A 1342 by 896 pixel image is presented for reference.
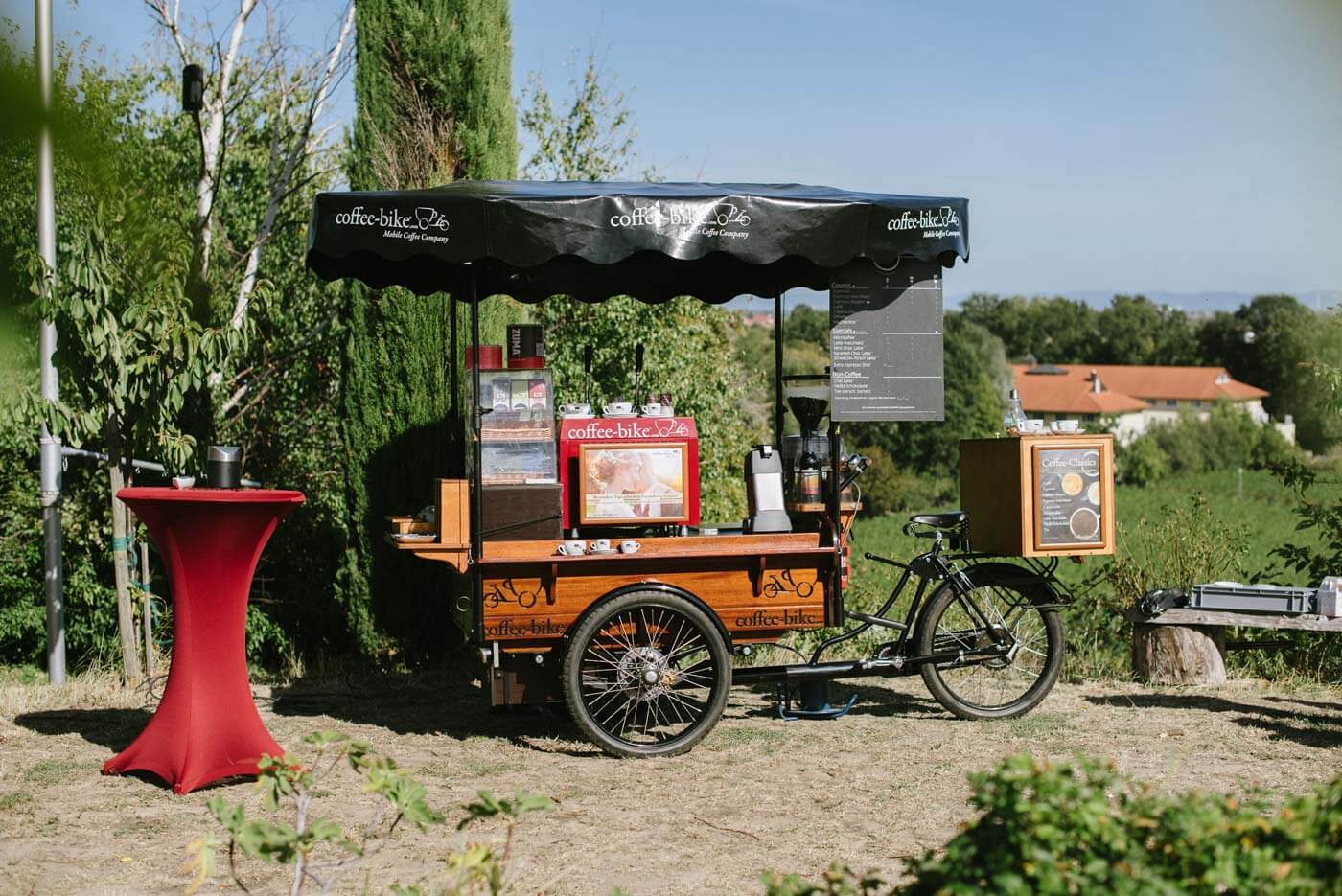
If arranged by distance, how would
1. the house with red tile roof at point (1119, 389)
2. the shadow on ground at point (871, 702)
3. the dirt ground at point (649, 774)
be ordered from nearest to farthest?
the dirt ground at point (649, 774) → the shadow on ground at point (871, 702) → the house with red tile roof at point (1119, 389)

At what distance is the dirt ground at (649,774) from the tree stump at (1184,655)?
133 mm

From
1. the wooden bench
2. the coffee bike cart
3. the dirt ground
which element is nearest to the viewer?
the dirt ground

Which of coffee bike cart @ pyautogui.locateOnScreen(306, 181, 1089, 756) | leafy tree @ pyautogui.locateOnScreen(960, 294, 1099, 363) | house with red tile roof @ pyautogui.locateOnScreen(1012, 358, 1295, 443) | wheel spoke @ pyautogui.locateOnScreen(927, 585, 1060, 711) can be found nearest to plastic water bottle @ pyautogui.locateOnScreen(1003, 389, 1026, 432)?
coffee bike cart @ pyautogui.locateOnScreen(306, 181, 1089, 756)

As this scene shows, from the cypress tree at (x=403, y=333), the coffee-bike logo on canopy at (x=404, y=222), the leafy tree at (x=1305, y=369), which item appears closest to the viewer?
the leafy tree at (x=1305, y=369)

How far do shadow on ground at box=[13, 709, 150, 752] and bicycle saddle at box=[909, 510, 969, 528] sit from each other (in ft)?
12.8

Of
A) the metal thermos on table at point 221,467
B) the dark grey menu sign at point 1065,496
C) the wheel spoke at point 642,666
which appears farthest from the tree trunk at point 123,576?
the dark grey menu sign at point 1065,496

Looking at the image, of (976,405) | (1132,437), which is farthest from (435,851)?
(1132,437)

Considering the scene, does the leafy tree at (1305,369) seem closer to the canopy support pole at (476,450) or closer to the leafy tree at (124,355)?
the canopy support pole at (476,450)

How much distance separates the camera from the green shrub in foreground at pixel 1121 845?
2061 mm

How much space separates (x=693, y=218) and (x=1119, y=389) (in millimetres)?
100092

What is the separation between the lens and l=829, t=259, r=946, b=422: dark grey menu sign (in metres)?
6.16

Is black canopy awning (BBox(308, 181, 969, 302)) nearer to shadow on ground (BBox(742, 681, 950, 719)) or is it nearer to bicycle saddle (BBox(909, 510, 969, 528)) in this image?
bicycle saddle (BBox(909, 510, 969, 528))

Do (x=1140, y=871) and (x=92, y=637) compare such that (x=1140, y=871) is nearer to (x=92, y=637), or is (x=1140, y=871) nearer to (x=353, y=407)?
(x=353, y=407)

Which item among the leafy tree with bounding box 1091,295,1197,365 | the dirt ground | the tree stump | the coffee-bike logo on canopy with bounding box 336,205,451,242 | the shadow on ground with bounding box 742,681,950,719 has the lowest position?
the dirt ground
